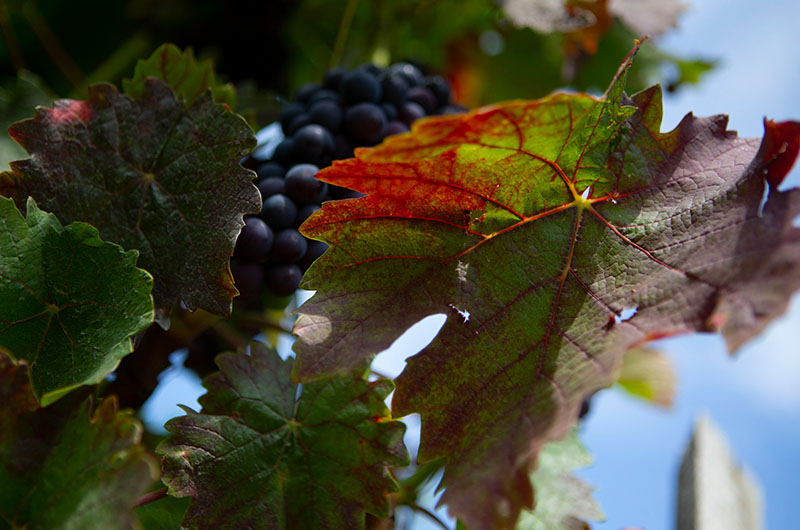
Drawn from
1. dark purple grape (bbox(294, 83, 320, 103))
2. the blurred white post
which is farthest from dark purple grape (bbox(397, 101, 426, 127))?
the blurred white post

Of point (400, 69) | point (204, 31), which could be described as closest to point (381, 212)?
point (400, 69)

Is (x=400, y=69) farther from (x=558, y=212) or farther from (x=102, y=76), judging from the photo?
(x=102, y=76)

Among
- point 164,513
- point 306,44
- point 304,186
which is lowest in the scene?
point 164,513

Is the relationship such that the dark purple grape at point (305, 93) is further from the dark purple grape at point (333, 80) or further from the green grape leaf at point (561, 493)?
the green grape leaf at point (561, 493)

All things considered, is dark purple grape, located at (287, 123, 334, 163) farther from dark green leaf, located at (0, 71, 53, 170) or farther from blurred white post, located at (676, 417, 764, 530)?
blurred white post, located at (676, 417, 764, 530)

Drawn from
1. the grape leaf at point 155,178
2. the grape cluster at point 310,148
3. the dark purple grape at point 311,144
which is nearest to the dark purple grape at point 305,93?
the grape cluster at point 310,148

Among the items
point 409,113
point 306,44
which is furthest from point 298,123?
point 306,44

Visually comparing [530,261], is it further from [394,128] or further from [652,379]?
[652,379]

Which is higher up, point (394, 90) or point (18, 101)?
point (394, 90)
